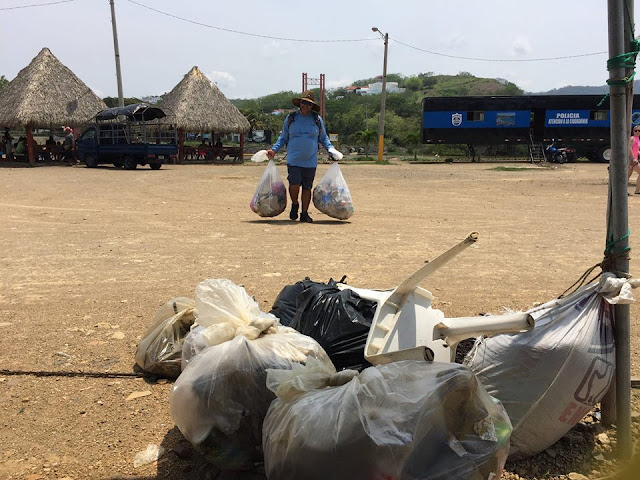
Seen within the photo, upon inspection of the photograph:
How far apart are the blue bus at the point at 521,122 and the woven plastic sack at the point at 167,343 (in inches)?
1120

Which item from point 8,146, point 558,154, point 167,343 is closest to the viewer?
point 167,343

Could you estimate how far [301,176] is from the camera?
7.77m

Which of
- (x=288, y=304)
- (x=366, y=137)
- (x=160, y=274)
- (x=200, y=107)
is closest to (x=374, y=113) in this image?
(x=366, y=137)

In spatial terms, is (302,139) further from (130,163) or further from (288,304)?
(130,163)

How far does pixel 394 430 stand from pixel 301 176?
20.6ft

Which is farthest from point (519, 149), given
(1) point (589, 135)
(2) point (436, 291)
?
(2) point (436, 291)

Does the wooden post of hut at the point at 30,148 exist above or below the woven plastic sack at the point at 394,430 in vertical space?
above

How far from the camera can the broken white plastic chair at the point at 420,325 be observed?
2.26m

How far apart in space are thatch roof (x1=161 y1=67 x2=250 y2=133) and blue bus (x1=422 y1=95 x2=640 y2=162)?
987 centimetres

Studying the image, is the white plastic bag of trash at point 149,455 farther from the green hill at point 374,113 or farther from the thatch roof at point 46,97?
the green hill at point 374,113

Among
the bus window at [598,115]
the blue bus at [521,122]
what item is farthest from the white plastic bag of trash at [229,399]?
the bus window at [598,115]

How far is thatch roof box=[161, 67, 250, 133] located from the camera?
1041 inches

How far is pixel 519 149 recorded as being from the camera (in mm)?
33906

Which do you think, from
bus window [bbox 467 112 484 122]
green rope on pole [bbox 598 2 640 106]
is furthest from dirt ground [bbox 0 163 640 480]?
bus window [bbox 467 112 484 122]
